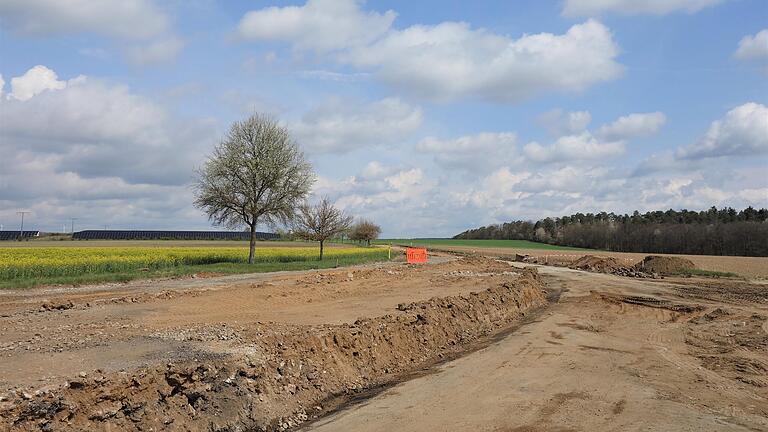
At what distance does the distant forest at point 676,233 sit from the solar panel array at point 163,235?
197 ft

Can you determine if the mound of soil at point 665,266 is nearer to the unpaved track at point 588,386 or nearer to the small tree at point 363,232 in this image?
the unpaved track at point 588,386

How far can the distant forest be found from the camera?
74.0m

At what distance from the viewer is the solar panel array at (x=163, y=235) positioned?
366 ft

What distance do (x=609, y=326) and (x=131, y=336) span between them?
41.9 feet

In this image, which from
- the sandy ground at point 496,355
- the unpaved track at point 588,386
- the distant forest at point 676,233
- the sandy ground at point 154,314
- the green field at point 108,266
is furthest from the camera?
the distant forest at point 676,233

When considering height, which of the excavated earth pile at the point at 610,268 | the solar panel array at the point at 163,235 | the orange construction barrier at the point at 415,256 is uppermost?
the solar panel array at the point at 163,235

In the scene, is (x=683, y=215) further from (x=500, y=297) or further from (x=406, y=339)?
(x=406, y=339)

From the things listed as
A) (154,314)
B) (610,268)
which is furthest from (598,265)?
(154,314)

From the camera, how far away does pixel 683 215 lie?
9906 centimetres

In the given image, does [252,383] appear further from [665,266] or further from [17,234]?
[17,234]

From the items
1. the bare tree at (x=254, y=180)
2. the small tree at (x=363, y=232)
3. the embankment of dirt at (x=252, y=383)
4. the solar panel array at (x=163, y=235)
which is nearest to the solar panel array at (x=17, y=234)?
the solar panel array at (x=163, y=235)

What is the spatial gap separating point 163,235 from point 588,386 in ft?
392

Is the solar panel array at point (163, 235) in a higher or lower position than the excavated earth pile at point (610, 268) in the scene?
higher

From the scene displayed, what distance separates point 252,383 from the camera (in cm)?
830
